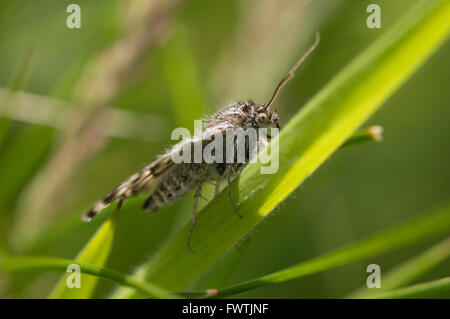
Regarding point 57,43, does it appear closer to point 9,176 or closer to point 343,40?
point 9,176

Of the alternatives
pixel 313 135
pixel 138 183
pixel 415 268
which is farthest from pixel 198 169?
pixel 415 268

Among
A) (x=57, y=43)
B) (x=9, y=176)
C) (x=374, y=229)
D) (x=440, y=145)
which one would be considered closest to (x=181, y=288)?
(x=9, y=176)

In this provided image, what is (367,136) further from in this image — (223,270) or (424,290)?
(223,270)

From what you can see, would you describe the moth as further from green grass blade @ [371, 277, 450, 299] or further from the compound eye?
green grass blade @ [371, 277, 450, 299]

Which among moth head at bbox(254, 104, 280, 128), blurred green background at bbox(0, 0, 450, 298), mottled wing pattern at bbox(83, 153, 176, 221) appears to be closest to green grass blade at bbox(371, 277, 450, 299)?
moth head at bbox(254, 104, 280, 128)
